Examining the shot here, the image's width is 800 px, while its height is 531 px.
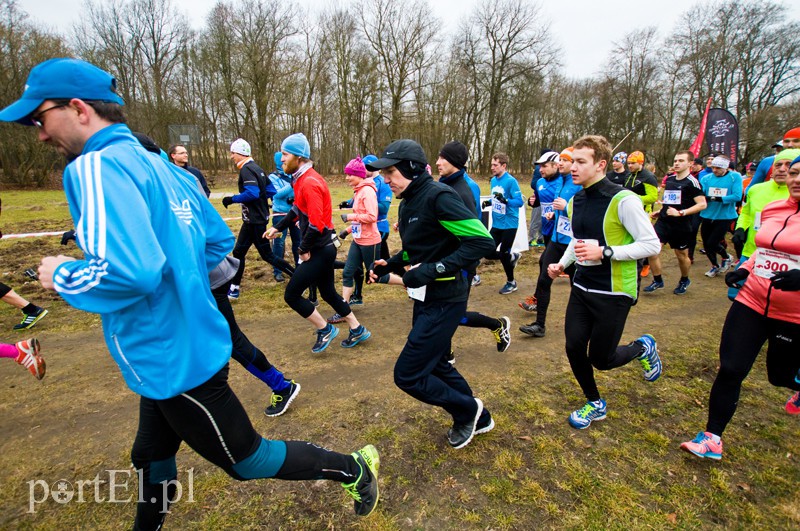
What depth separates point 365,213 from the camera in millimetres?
5379

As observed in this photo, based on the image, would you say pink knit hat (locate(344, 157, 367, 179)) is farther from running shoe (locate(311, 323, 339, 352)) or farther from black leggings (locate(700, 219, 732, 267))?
black leggings (locate(700, 219, 732, 267))

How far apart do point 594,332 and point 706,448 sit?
1.06 m

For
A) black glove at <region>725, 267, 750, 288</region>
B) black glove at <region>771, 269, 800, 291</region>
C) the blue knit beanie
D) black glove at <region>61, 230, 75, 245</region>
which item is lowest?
black glove at <region>725, 267, 750, 288</region>

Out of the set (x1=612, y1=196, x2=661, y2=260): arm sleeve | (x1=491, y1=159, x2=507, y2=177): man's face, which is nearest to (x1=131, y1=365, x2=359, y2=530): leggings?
(x1=612, y1=196, x2=661, y2=260): arm sleeve

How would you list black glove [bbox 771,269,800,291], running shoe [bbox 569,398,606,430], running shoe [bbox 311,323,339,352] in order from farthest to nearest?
running shoe [bbox 311,323,339,352] → running shoe [bbox 569,398,606,430] → black glove [bbox 771,269,800,291]

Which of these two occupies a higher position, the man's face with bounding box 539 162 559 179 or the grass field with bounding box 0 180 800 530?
the man's face with bounding box 539 162 559 179

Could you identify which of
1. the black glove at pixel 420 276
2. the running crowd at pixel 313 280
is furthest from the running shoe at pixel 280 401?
the black glove at pixel 420 276

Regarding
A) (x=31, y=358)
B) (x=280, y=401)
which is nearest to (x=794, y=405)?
(x=280, y=401)

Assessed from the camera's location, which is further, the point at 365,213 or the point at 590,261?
the point at 365,213

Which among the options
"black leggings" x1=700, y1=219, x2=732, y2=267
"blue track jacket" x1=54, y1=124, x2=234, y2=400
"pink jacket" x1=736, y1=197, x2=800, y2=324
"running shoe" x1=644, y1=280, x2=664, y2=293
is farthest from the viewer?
"black leggings" x1=700, y1=219, x2=732, y2=267

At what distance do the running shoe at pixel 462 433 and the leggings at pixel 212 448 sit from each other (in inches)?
38.6

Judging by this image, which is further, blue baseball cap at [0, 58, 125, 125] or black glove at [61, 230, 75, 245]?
black glove at [61, 230, 75, 245]

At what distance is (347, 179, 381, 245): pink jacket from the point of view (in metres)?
5.37

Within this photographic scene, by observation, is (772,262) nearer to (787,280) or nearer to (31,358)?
(787,280)
